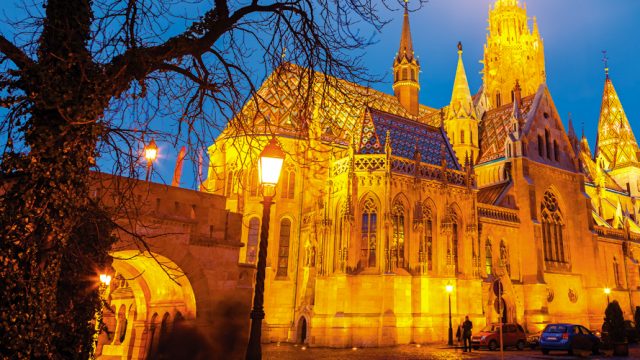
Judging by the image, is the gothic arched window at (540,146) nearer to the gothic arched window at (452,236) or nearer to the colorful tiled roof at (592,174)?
the gothic arched window at (452,236)

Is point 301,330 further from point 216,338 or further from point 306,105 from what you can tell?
point 306,105

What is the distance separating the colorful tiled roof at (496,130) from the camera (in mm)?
37562

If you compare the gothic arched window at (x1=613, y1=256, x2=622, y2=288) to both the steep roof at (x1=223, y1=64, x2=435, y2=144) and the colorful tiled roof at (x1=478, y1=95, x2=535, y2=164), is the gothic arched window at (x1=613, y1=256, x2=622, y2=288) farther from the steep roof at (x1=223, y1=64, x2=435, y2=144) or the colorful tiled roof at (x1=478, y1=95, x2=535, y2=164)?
the steep roof at (x1=223, y1=64, x2=435, y2=144)

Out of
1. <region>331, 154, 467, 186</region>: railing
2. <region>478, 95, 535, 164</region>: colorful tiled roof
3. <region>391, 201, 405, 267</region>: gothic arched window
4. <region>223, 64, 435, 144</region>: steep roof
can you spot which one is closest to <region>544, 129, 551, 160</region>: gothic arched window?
<region>478, 95, 535, 164</region>: colorful tiled roof

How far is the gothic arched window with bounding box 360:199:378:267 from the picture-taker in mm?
24297

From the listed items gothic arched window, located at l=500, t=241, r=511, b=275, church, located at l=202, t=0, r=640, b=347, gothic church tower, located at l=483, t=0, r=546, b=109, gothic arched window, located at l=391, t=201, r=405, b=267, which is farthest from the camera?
gothic church tower, located at l=483, t=0, r=546, b=109

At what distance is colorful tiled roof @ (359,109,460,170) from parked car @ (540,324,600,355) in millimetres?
11264

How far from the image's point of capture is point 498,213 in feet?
102

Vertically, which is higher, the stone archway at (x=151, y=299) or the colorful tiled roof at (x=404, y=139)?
the colorful tiled roof at (x=404, y=139)

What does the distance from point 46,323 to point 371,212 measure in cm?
2075

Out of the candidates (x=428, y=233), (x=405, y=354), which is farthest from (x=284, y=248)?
(x=405, y=354)

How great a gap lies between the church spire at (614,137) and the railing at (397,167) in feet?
149

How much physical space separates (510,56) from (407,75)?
23.4 meters

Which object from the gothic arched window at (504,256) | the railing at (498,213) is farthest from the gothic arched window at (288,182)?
the gothic arched window at (504,256)
